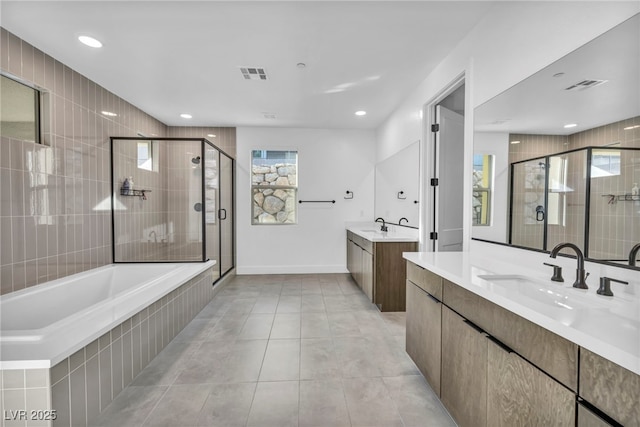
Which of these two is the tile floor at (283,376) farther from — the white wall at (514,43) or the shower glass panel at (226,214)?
the shower glass panel at (226,214)

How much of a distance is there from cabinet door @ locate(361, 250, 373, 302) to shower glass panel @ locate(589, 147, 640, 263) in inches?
93.2

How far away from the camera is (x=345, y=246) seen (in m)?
5.36

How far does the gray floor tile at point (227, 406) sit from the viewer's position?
1.67 m

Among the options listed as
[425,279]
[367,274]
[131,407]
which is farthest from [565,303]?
[367,274]

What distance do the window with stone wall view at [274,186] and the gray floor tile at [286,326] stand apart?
2.28 metres

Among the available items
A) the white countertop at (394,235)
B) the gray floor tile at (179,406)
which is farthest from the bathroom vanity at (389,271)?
the gray floor tile at (179,406)

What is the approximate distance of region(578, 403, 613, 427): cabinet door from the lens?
0.76 metres

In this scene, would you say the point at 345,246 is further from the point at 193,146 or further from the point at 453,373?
the point at 453,373

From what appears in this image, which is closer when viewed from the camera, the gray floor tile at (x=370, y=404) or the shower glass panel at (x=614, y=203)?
the shower glass panel at (x=614, y=203)

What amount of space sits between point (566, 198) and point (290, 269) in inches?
171

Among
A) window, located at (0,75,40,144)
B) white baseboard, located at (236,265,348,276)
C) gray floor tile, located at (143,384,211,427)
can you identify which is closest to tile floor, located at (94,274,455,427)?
gray floor tile, located at (143,384,211,427)

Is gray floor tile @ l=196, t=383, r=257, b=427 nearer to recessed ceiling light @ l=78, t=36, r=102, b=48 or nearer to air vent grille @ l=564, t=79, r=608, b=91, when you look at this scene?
air vent grille @ l=564, t=79, r=608, b=91

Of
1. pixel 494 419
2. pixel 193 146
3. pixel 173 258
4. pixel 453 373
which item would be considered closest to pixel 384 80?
pixel 193 146

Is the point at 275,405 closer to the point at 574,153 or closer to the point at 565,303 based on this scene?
the point at 565,303
